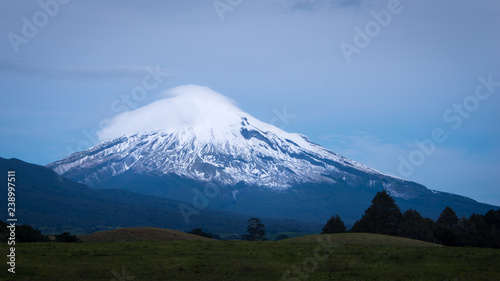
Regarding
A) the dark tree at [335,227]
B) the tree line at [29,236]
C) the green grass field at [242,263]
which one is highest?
the dark tree at [335,227]

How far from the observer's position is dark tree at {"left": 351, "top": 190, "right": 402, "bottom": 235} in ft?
241

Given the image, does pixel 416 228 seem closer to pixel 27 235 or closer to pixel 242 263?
pixel 242 263

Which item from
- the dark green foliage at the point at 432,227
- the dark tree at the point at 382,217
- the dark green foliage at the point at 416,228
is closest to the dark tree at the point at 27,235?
the dark green foliage at the point at 416,228

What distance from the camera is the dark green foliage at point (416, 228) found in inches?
2461

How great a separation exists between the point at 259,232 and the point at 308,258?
2822 inches

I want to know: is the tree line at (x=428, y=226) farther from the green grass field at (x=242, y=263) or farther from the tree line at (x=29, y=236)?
the tree line at (x=29, y=236)

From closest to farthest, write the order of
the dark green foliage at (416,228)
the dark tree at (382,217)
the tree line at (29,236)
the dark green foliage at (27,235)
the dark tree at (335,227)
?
the tree line at (29,236) < the dark green foliage at (27,235) < the dark green foliage at (416,228) < the dark tree at (382,217) < the dark tree at (335,227)

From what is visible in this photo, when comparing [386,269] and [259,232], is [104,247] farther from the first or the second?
[259,232]

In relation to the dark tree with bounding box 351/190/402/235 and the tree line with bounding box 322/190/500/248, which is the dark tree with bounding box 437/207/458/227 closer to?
the tree line with bounding box 322/190/500/248

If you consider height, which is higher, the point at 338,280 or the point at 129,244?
the point at 129,244

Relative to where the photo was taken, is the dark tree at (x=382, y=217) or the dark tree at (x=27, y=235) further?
the dark tree at (x=382, y=217)

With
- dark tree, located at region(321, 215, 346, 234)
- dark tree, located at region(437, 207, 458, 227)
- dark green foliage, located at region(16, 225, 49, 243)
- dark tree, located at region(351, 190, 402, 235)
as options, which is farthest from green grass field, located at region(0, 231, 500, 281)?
dark tree, located at region(437, 207, 458, 227)

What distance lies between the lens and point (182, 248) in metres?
34.3

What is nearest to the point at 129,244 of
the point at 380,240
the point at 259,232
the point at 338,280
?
the point at 338,280
